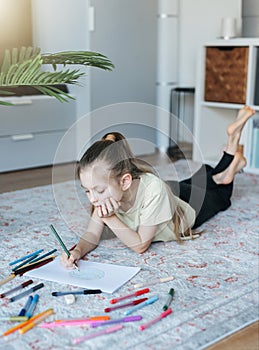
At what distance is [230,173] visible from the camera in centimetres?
234

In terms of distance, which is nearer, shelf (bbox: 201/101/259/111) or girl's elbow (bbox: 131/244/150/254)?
girl's elbow (bbox: 131/244/150/254)

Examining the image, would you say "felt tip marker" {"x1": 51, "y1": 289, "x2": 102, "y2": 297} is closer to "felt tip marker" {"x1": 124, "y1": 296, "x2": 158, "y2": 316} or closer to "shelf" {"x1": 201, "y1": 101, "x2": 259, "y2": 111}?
"felt tip marker" {"x1": 124, "y1": 296, "x2": 158, "y2": 316}

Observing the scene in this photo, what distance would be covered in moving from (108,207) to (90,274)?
0.67 feet

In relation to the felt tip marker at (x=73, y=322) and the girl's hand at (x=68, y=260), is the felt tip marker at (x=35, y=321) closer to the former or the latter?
the felt tip marker at (x=73, y=322)

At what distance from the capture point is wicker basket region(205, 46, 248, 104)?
3.19 metres

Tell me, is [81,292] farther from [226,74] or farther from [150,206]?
[226,74]

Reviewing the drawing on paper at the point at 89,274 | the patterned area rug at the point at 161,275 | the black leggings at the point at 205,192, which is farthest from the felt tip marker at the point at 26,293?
the black leggings at the point at 205,192

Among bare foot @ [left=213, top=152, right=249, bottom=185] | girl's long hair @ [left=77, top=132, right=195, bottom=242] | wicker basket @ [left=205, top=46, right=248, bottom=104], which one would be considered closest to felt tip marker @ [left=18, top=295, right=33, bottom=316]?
girl's long hair @ [left=77, top=132, right=195, bottom=242]

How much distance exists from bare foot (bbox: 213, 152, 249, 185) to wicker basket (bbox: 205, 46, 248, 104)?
3.11 ft

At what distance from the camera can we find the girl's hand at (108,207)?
1644mm

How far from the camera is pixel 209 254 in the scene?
1821 mm

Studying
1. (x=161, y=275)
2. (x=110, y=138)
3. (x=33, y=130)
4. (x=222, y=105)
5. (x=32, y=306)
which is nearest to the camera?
(x=32, y=306)

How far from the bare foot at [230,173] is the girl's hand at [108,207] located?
81cm

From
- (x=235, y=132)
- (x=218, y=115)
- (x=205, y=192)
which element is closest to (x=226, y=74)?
(x=218, y=115)
